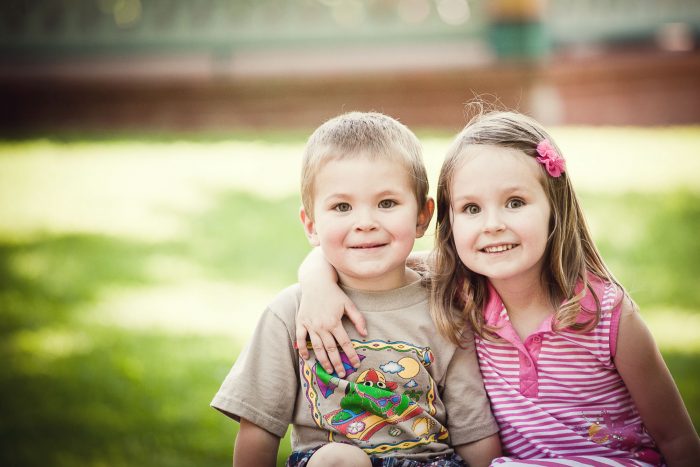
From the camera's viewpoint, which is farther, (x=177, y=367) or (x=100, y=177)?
(x=100, y=177)

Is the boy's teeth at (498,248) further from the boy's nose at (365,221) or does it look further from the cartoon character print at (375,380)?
the cartoon character print at (375,380)

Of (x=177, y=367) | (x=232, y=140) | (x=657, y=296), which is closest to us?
(x=177, y=367)

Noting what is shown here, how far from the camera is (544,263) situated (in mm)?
2326

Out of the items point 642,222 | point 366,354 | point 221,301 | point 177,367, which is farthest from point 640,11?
point 366,354

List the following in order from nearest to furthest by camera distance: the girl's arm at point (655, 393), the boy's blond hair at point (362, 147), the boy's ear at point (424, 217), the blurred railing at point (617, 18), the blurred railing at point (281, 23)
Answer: the girl's arm at point (655, 393), the boy's blond hair at point (362, 147), the boy's ear at point (424, 217), the blurred railing at point (281, 23), the blurred railing at point (617, 18)

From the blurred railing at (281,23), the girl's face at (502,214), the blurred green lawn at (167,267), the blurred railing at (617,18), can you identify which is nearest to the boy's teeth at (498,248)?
the girl's face at (502,214)

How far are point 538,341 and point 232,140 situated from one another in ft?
25.1

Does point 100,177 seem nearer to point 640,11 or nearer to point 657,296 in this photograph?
point 657,296

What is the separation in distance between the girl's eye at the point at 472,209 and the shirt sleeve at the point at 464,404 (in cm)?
40

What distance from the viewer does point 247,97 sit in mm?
10797

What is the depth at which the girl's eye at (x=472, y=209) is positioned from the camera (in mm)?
2238

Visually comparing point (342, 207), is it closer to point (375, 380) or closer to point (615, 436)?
point (375, 380)

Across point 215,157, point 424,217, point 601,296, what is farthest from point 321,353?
point 215,157

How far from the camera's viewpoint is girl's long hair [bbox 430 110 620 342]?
223 centimetres
